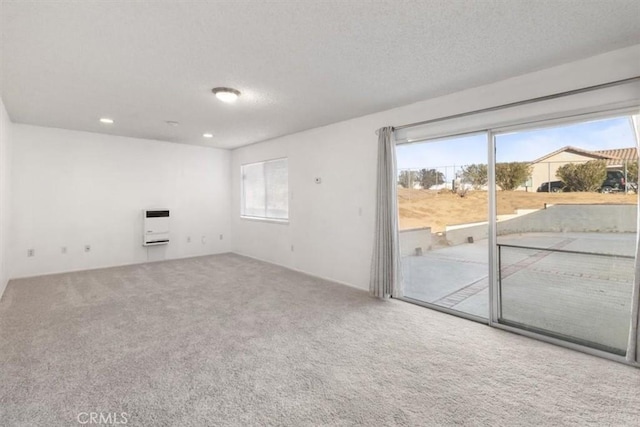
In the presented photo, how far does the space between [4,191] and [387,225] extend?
5230mm

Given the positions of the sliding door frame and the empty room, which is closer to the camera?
the empty room

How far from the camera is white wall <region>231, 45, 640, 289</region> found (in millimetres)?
2715

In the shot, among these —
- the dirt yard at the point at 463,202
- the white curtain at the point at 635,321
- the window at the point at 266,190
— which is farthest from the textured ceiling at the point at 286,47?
the window at the point at 266,190

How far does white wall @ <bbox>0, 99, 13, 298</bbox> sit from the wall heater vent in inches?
74.2

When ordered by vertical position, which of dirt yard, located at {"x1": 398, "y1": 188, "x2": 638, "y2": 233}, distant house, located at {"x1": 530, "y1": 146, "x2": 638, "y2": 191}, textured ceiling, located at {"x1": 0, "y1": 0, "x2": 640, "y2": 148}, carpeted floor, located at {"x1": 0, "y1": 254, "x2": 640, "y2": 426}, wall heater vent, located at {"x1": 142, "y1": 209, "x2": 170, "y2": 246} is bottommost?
carpeted floor, located at {"x1": 0, "y1": 254, "x2": 640, "y2": 426}

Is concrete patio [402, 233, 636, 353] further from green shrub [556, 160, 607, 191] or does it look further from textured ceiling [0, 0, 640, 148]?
textured ceiling [0, 0, 640, 148]

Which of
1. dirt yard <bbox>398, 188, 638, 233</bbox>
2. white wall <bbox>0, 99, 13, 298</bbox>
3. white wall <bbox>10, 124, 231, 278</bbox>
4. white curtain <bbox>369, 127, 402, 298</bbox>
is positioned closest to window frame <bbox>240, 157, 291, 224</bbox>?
white wall <bbox>10, 124, 231, 278</bbox>

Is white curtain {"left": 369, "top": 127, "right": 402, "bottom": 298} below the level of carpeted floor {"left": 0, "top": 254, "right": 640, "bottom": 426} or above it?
above

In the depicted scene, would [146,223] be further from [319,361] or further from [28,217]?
[319,361]

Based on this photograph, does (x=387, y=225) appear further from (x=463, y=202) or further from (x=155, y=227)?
(x=155, y=227)

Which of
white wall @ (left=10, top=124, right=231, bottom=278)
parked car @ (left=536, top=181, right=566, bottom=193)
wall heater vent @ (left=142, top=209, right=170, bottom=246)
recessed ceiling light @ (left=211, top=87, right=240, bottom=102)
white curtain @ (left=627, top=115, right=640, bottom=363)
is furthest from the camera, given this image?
wall heater vent @ (left=142, top=209, right=170, bottom=246)

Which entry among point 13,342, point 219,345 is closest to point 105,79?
point 13,342

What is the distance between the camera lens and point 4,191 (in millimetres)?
4172

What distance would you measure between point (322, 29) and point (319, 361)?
253 cm
